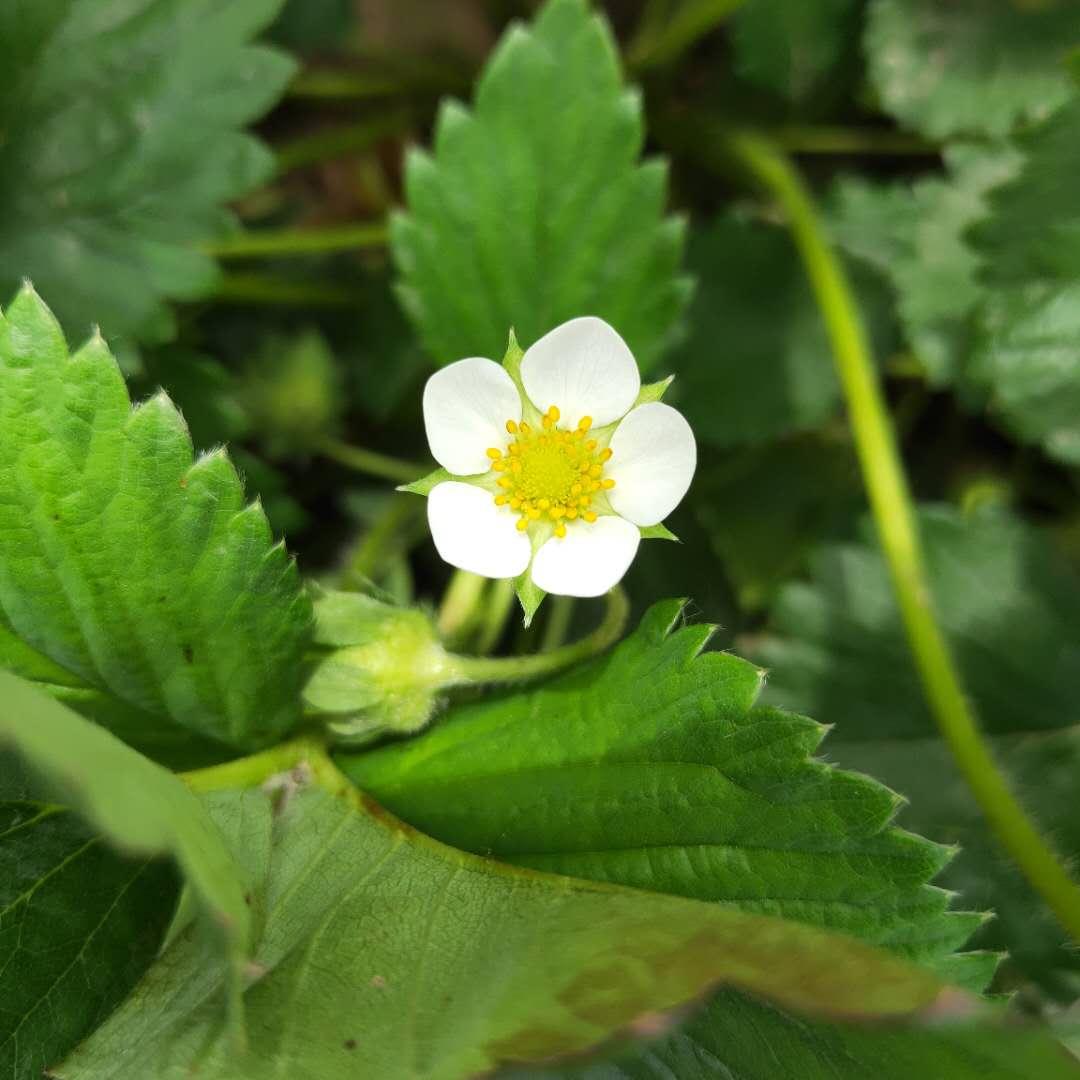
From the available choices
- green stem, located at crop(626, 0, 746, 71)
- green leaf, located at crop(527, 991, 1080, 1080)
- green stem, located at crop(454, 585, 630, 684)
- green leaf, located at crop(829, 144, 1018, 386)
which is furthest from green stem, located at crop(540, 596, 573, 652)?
green stem, located at crop(626, 0, 746, 71)

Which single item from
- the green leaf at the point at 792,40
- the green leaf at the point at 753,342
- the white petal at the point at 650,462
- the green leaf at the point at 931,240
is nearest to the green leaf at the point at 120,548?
the white petal at the point at 650,462

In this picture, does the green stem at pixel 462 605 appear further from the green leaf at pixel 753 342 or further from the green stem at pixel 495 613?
the green leaf at pixel 753 342

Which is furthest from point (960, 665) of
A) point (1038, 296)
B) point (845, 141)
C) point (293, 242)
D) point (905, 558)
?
point (293, 242)

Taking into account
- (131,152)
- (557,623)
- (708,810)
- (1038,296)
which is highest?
(1038,296)

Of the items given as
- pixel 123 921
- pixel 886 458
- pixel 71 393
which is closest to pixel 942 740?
pixel 886 458

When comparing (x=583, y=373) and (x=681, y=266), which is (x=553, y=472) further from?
(x=681, y=266)

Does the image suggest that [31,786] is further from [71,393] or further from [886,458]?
[886,458]
